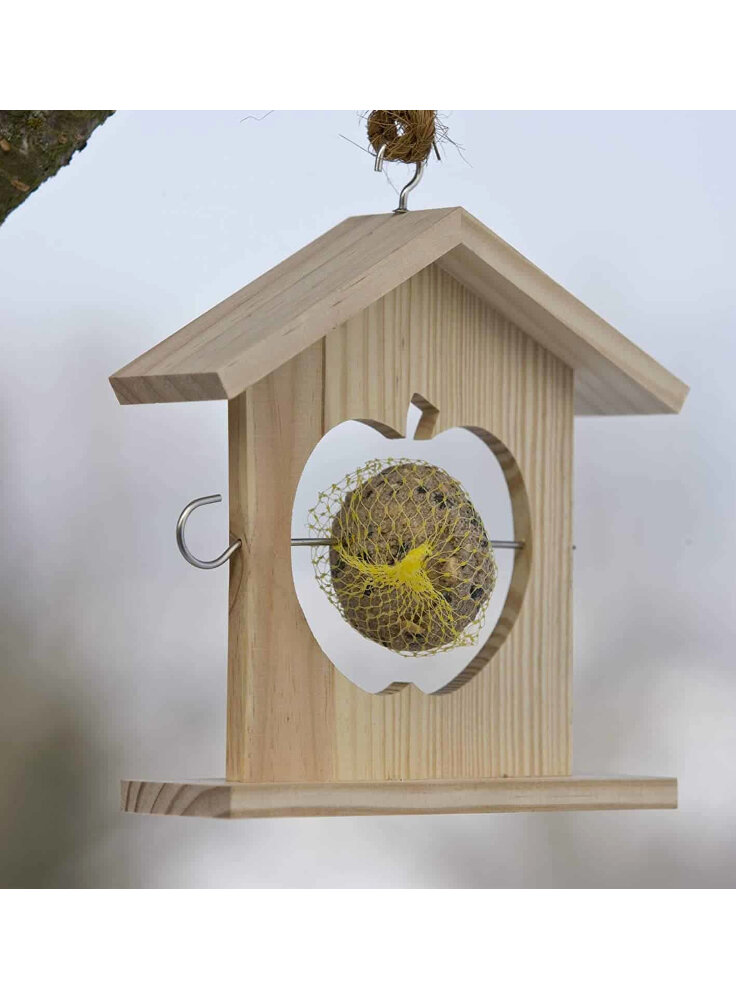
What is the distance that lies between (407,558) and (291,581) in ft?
0.27

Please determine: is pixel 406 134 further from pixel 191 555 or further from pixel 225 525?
pixel 225 525

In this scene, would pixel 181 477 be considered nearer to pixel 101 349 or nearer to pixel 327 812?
pixel 101 349

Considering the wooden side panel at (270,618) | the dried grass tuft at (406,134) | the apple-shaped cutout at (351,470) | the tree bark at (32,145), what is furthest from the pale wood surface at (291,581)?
the apple-shaped cutout at (351,470)

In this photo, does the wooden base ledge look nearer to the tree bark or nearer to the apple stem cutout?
the apple stem cutout

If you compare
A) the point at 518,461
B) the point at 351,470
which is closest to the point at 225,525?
the point at 351,470

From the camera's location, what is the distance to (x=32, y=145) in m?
1.09

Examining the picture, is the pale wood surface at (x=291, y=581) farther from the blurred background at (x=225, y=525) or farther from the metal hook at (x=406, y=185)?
the blurred background at (x=225, y=525)

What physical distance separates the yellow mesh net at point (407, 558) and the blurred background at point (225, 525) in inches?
25.4

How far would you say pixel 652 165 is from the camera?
69.2 inches

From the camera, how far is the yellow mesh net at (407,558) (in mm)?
985

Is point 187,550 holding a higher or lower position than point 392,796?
higher

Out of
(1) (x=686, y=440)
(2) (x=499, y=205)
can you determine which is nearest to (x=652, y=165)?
(2) (x=499, y=205)

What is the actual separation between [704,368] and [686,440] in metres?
0.09

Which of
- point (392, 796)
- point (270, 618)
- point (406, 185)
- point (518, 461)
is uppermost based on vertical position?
point (406, 185)
